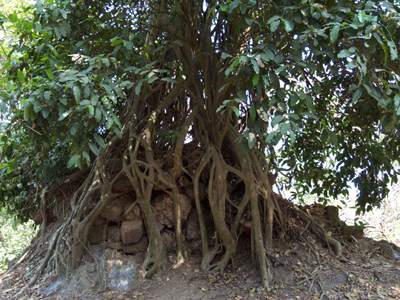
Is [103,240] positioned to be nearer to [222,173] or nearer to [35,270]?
[35,270]

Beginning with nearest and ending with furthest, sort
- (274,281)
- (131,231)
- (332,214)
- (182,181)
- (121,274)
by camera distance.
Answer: (274,281), (121,274), (131,231), (182,181), (332,214)

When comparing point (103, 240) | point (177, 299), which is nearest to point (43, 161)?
point (103, 240)

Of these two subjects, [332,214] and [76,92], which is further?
[332,214]

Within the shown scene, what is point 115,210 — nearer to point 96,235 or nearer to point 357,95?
point 96,235

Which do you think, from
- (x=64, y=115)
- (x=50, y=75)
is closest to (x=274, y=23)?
(x=64, y=115)

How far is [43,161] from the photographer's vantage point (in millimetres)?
5473

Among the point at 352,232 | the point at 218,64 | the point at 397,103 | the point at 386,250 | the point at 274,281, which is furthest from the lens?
the point at 352,232

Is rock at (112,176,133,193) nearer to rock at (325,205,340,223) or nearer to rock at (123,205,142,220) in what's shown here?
rock at (123,205,142,220)

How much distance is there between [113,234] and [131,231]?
0.88ft

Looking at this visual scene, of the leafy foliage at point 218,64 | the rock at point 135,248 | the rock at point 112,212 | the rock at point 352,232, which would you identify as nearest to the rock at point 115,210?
the rock at point 112,212

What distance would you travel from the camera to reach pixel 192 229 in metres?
5.14

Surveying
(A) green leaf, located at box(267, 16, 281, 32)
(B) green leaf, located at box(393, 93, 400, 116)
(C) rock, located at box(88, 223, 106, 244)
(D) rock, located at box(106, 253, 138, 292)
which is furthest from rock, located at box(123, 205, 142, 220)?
(B) green leaf, located at box(393, 93, 400, 116)

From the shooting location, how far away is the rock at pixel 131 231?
4938 millimetres

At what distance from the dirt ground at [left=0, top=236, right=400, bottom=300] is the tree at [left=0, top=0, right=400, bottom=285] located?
165 millimetres
